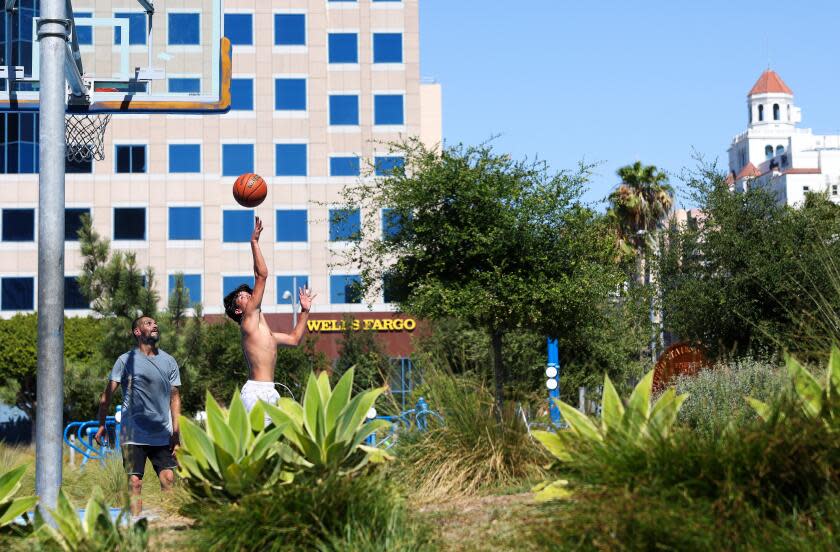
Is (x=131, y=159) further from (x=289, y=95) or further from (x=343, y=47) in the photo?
(x=343, y=47)

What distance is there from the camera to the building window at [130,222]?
50188 mm

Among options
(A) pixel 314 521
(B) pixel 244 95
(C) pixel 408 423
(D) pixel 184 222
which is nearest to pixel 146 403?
(C) pixel 408 423

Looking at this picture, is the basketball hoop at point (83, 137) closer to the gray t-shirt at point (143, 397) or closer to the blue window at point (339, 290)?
the gray t-shirt at point (143, 397)

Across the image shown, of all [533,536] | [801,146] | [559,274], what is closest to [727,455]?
[533,536]

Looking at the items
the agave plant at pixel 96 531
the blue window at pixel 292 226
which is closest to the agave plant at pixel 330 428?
the agave plant at pixel 96 531

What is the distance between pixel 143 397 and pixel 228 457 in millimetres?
3202

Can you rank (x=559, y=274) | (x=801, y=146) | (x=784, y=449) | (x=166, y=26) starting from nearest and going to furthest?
1. (x=784, y=449)
2. (x=166, y=26)
3. (x=559, y=274)
4. (x=801, y=146)

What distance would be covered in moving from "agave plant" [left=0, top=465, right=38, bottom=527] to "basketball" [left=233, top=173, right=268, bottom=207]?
5038mm

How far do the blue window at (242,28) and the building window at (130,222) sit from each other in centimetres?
875

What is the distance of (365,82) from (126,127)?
421 inches

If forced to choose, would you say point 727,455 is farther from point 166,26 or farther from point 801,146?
point 801,146

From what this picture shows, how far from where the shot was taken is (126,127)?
50.2m

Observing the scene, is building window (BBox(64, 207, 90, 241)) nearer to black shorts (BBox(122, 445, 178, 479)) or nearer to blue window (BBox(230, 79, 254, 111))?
blue window (BBox(230, 79, 254, 111))

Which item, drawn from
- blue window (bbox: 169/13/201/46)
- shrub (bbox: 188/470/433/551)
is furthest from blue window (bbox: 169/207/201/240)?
shrub (bbox: 188/470/433/551)
